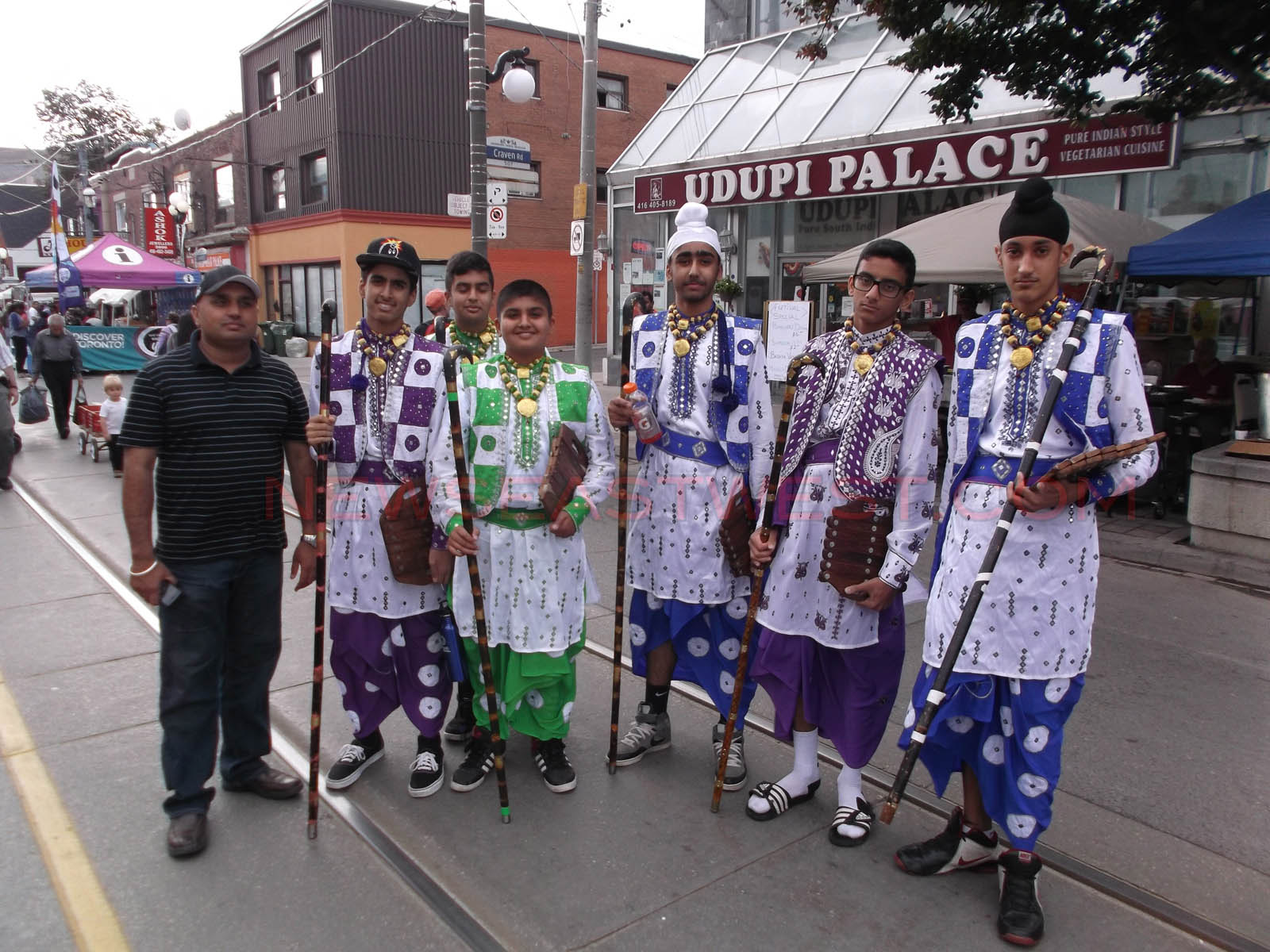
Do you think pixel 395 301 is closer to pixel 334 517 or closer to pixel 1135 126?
pixel 334 517

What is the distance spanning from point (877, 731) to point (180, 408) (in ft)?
8.77

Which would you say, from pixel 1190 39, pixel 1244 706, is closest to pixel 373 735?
pixel 1244 706

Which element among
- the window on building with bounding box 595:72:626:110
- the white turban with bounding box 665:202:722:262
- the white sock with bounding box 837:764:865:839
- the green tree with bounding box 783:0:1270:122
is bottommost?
the white sock with bounding box 837:764:865:839

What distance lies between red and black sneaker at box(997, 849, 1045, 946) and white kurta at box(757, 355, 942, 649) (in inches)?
31.7

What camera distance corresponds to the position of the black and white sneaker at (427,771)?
3479mm

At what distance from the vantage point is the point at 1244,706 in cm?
440

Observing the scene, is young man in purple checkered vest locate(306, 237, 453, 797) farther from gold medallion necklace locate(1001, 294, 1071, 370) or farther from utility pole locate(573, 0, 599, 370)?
utility pole locate(573, 0, 599, 370)

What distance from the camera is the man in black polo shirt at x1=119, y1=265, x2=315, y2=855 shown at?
3.06 meters

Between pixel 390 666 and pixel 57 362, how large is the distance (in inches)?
468

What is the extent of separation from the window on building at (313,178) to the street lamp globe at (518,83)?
59.8ft

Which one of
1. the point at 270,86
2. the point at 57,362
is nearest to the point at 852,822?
the point at 57,362

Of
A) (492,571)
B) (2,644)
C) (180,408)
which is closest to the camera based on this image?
(180,408)

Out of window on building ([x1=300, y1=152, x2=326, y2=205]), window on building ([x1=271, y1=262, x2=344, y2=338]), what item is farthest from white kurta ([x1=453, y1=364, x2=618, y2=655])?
window on building ([x1=300, y1=152, x2=326, y2=205])

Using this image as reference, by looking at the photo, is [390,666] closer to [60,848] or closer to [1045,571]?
[60,848]
